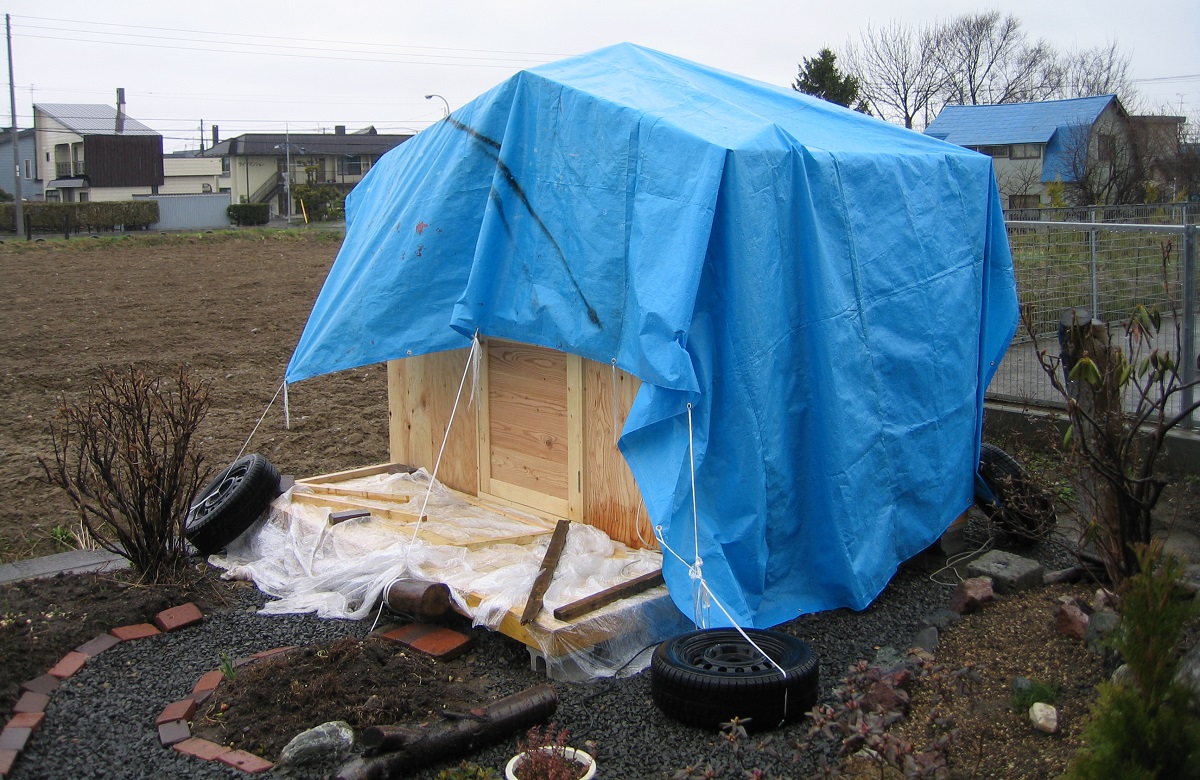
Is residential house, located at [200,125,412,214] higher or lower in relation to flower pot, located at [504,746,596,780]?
higher

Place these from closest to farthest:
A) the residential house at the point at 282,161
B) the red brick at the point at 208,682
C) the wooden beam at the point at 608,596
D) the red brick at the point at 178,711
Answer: the red brick at the point at 178,711 < the red brick at the point at 208,682 < the wooden beam at the point at 608,596 < the residential house at the point at 282,161

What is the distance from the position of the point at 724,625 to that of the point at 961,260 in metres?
2.99

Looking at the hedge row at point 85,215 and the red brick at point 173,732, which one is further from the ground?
the hedge row at point 85,215

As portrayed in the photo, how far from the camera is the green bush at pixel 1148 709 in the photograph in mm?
2264

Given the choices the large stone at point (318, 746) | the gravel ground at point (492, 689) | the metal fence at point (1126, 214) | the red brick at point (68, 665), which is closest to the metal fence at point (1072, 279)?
the gravel ground at point (492, 689)

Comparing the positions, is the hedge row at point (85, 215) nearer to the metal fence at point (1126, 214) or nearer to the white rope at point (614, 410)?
the metal fence at point (1126, 214)

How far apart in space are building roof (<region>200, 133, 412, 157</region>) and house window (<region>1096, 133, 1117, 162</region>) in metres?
42.3

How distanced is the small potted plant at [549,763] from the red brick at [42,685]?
7.45 ft

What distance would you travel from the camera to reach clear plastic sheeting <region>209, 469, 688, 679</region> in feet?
15.4

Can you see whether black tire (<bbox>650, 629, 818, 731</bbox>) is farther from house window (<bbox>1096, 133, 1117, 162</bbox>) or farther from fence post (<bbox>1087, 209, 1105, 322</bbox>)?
house window (<bbox>1096, 133, 1117, 162</bbox>)

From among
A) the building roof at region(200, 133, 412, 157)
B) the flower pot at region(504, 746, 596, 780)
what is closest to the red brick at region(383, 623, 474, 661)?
the flower pot at region(504, 746, 596, 780)

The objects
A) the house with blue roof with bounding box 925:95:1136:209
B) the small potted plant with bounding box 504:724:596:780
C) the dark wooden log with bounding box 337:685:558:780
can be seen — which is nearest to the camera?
the small potted plant with bounding box 504:724:596:780

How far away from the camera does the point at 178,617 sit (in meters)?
5.25

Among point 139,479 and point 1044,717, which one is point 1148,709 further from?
point 139,479
